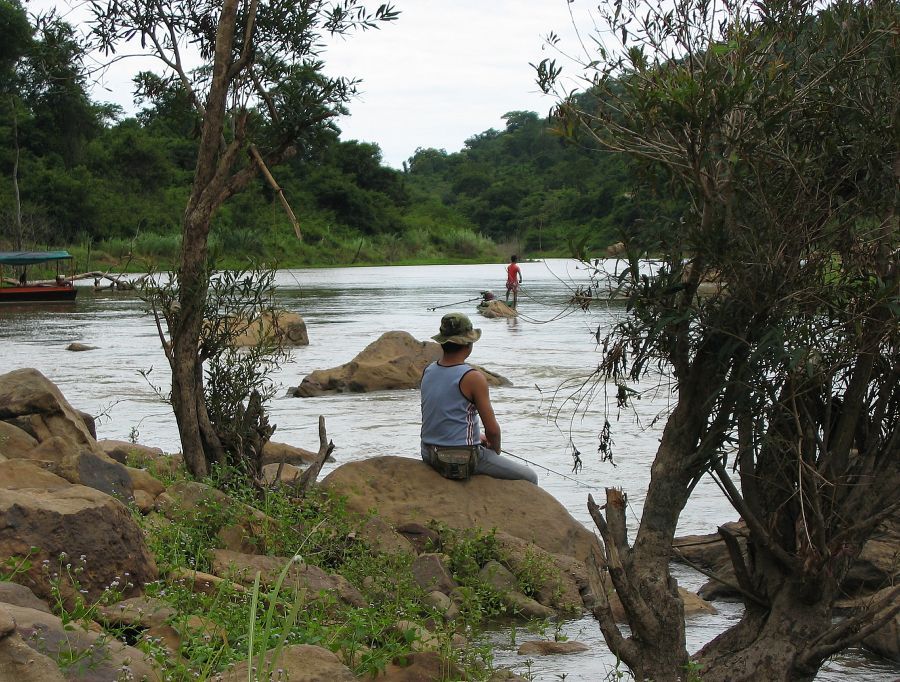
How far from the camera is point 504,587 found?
591cm

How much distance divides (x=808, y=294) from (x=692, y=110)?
0.79 meters

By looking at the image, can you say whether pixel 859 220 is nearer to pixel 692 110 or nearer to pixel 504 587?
pixel 692 110

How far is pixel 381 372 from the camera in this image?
599 inches

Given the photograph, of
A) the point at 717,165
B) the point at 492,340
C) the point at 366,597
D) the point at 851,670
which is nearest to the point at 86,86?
the point at 366,597

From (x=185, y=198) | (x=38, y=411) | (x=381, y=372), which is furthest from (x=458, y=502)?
(x=185, y=198)

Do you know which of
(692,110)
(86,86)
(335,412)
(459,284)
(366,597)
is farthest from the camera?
(459,284)

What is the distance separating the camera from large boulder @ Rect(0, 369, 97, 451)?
7336 mm

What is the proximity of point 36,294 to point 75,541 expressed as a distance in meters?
34.6

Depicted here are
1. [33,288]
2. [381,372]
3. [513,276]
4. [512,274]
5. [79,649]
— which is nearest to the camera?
[79,649]

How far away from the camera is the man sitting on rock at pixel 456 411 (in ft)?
22.2

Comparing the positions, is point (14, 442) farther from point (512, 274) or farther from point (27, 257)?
point (27, 257)

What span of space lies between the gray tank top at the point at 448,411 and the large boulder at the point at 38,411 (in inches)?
89.1

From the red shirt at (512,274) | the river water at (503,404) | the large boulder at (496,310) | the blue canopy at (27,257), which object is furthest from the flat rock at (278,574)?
the blue canopy at (27,257)

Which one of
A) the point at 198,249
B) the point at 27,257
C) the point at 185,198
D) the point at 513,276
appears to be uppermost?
the point at 185,198
